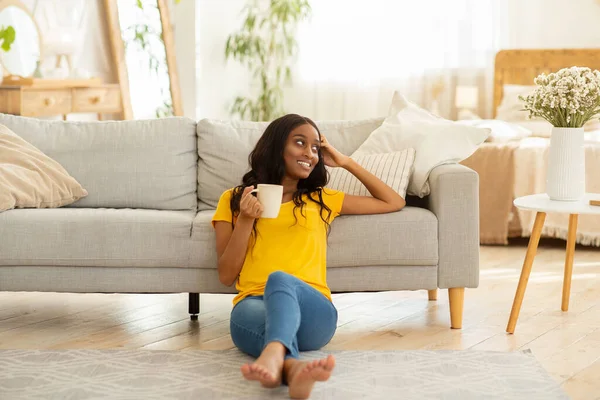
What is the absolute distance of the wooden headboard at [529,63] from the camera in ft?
22.0

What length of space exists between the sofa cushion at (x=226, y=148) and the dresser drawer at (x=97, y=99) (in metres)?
1.88

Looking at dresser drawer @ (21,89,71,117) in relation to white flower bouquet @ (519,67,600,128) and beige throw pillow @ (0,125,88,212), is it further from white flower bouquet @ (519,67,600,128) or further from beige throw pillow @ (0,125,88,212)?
white flower bouquet @ (519,67,600,128)

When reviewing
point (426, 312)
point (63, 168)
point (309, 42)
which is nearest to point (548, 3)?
point (309, 42)

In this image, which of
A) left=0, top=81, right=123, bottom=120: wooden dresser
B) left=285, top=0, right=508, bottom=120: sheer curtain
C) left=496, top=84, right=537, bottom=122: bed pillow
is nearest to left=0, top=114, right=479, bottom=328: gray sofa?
left=0, top=81, right=123, bottom=120: wooden dresser

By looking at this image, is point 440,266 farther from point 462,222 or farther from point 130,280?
point 130,280

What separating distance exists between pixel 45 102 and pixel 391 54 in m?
3.40

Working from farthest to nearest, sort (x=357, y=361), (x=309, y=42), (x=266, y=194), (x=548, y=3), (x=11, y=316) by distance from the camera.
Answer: (x=309, y=42) < (x=548, y=3) < (x=11, y=316) < (x=357, y=361) < (x=266, y=194)

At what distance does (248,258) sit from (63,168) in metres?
1.05

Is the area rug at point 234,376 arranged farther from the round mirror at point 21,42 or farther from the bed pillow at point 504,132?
the bed pillow at point 504,132

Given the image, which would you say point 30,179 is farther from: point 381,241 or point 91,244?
point 381,241

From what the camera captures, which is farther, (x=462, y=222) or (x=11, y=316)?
(x=11, y=316)

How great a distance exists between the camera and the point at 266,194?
2.43 meters

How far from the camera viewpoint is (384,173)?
3.10 m

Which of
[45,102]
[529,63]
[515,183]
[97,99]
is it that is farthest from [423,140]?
[529,63]
